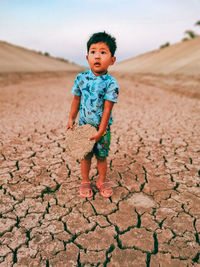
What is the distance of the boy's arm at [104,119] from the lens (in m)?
1.55

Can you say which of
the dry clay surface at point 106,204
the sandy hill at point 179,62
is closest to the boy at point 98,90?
the dry clay surface at point 106,204

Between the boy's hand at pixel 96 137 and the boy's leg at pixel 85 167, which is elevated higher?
the boy's hand at pixel 96 137

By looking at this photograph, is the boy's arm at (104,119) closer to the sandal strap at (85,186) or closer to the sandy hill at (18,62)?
the sandal strap at (85,186)

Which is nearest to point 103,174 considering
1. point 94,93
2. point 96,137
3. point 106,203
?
point 106,203

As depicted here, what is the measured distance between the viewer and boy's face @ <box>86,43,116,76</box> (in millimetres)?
1471

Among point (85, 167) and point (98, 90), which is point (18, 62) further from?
point (98, 90)

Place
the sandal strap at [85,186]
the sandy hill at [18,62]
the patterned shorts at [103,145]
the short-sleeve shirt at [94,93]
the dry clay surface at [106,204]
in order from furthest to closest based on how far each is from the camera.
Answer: the sandy hill at [18,62], the sandal strap at [85,186], the patterned shorts at [103,145], the short-sleeve shirt at [94,93], the dry clay surface at [106,204]

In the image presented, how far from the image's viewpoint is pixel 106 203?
1.86 metres

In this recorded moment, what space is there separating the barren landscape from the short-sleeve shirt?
2.63ft

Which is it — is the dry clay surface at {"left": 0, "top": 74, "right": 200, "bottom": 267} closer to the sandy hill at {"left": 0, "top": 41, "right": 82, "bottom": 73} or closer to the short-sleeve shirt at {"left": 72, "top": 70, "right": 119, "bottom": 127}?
the short-sleeve shirt at {"left": 72, "top": 70, "right": 119, "bottom": 127}

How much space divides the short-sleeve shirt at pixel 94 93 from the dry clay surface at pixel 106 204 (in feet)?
2.63

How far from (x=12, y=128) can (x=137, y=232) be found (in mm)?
2861

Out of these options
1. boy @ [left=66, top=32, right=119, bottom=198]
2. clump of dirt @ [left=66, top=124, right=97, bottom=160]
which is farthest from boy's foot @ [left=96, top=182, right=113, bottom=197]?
clump of dirt @ [left=66, top=124, right=97, bottom=160]

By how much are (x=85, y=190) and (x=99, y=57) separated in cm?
118
